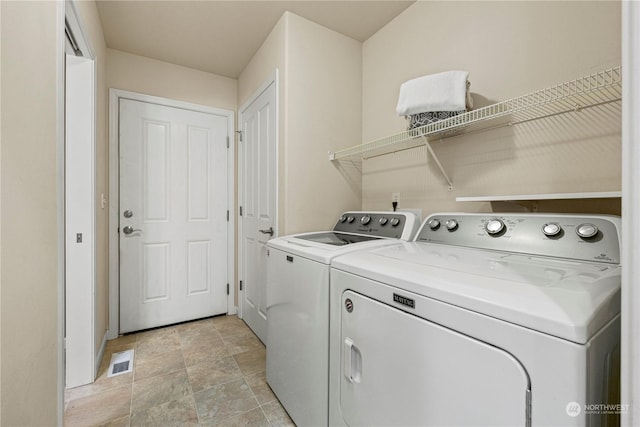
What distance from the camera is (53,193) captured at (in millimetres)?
1021

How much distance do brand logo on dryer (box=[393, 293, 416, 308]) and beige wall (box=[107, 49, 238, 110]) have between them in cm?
260


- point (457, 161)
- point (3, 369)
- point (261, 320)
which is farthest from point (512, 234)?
point (261, 320)

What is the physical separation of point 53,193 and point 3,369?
0.59 metres

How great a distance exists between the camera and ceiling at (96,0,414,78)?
6.03ft

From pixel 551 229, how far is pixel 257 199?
6.41 feet

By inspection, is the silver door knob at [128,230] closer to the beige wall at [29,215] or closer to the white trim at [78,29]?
the white trim at [78,29]

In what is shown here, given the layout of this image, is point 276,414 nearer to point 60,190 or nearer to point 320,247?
point 320,247

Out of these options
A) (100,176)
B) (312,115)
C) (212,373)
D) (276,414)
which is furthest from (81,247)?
(312,115)

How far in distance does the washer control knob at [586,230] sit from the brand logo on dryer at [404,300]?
2.11ft

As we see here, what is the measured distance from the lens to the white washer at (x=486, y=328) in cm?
53

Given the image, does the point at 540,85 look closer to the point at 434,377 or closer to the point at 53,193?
the point at 434,377

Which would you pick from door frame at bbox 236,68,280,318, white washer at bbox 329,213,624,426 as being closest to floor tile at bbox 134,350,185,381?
door frame at bbox 236,68,280,318
